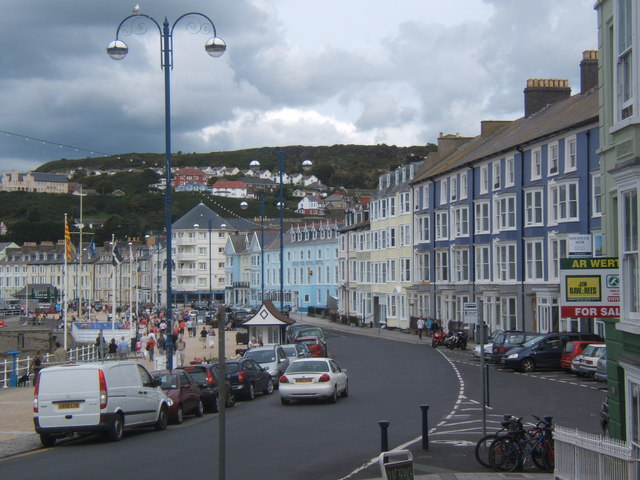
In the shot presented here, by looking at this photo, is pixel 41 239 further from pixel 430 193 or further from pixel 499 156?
pixel 499 156

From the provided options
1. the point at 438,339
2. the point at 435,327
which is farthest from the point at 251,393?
the point at 435,327

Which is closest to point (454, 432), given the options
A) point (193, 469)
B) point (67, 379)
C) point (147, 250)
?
point (193, 469)

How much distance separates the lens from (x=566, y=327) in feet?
152

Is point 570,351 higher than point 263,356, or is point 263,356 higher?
point 263,356

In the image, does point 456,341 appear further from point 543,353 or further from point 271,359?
point 271,359

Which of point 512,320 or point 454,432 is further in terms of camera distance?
point 512,320

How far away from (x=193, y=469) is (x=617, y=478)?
7443mm

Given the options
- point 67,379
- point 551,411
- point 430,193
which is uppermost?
point 430,193

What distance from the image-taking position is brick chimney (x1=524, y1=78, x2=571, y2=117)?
58.5 meters

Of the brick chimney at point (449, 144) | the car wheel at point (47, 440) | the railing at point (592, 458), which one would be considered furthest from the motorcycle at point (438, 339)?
the railing at point (592, 458)

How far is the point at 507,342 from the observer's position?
41094 mm

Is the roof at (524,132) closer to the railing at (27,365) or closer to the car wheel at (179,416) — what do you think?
the railing at (27,365)

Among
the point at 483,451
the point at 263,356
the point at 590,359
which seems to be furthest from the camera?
the point at 263,356

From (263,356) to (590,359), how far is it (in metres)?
12.4
